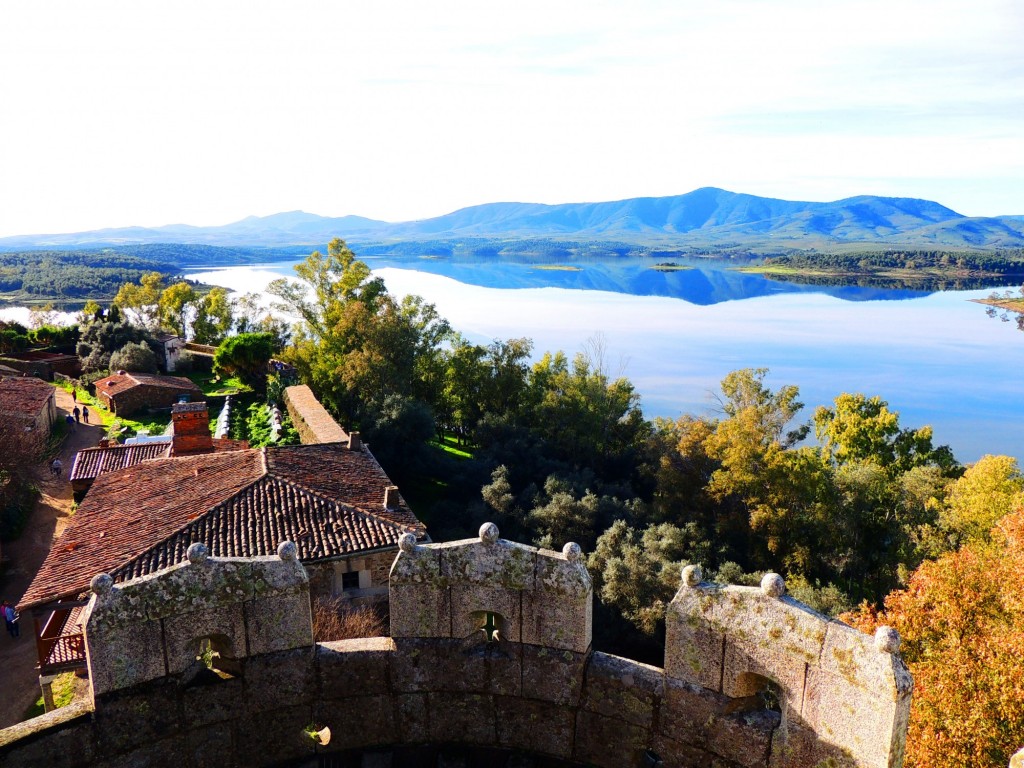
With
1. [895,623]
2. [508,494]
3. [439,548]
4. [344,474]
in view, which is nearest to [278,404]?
[508,494]

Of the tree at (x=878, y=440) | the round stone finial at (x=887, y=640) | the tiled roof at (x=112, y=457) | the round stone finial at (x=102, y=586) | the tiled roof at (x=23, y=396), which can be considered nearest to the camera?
the round stone finial at (x=887, y=640)

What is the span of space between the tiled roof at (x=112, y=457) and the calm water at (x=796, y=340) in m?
36.0

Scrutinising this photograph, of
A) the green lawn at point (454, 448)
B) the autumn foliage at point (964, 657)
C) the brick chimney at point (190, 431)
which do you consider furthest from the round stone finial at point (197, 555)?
the green lawn at point (454, 448)

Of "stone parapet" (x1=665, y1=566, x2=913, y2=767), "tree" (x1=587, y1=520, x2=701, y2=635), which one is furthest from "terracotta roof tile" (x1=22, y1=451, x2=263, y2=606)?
"stone parapet" (x1=665, y1=566, x2=913, y2=767)

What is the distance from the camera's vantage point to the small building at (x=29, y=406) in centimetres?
3144

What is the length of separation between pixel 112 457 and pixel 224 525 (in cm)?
1287

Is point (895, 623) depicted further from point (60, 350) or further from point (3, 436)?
point (60, 350)

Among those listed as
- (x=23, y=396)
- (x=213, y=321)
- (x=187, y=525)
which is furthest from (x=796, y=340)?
(x=187, y=525)

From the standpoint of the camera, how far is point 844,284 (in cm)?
16600

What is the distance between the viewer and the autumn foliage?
11.0m

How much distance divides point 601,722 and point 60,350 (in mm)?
61629

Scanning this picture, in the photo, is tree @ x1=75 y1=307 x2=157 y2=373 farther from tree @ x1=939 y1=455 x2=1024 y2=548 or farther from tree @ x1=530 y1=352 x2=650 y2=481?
tree @ x1=939 y1=455 x2=1024 y2=548

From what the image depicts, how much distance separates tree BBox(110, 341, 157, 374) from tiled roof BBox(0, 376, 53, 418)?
862 centimetres

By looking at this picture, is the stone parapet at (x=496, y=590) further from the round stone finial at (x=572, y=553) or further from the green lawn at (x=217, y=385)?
the green lawn at (x=217, y=385)
